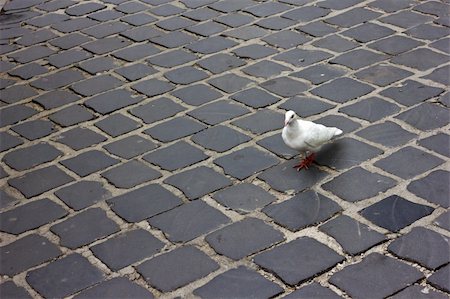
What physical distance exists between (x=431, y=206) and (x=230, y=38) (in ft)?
8.98

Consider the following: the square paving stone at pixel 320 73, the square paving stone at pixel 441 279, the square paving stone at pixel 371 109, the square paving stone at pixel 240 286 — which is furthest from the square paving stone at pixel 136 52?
the square paving stone at pixel 441 279

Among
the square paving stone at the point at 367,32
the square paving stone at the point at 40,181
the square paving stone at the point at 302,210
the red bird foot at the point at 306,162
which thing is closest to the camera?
the square paving stone at the point at 302,210

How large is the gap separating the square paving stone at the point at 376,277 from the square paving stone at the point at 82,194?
5.03 ft

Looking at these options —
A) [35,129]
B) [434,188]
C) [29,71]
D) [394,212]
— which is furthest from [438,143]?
[29,71]

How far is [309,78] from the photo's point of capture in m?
5.21

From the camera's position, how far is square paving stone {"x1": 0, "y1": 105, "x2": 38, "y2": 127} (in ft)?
16.9

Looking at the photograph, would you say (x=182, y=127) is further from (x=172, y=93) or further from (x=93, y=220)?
(x=93, y=220)

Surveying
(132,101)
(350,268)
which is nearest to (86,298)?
(350,268)

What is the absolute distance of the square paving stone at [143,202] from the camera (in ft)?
13.0

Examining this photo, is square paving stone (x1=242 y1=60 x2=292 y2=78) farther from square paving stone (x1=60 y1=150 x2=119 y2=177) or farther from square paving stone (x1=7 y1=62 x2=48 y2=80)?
square paving stone (x1=7 y1=62 x2=48 y2=80)

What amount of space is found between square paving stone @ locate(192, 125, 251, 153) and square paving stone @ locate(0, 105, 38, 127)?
54.5 inches

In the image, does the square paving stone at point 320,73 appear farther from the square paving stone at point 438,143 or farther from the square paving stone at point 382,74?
the square paving stone at point 438,143

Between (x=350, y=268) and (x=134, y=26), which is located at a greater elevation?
(x=134, y=26)

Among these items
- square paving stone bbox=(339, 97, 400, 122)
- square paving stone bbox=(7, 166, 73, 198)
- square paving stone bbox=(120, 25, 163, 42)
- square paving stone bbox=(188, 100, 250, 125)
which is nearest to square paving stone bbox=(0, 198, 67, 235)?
square paving stone bbox=(7, 166, 73, 198)
